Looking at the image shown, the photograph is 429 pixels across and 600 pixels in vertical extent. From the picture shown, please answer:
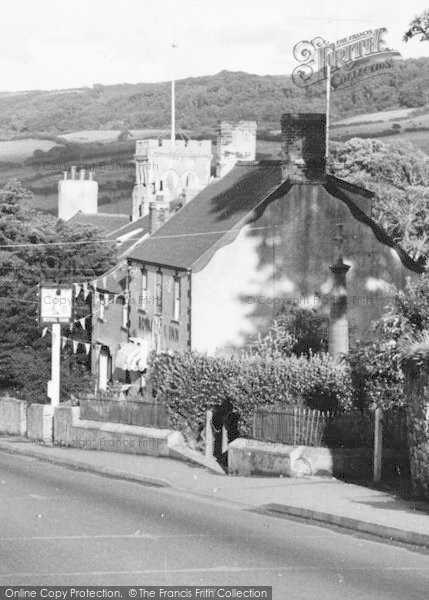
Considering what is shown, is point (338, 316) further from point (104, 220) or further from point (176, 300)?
point (104, 220)

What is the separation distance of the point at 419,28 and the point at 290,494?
42.0 feet

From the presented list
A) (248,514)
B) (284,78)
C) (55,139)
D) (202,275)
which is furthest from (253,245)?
(55,139)

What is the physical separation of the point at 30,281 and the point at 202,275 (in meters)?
14.8

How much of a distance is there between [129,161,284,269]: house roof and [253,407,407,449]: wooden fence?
14671mm

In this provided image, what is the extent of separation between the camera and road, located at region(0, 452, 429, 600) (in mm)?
13648

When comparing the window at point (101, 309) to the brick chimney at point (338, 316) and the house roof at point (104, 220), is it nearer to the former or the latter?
the brick chimney at point (338, 316)

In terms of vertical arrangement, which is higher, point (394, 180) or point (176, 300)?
point (394, 180)

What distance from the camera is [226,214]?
4291cm

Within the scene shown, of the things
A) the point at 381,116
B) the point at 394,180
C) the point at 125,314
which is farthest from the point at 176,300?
the point at 381,116

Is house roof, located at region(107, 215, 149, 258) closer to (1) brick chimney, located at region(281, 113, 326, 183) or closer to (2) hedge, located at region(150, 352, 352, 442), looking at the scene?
(1) brick chimney, located at region(281, 113, 326, 183)

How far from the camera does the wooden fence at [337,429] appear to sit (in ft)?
80.7

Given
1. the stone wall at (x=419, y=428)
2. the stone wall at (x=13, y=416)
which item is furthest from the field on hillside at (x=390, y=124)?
the stone wall at (x=419, y=428)

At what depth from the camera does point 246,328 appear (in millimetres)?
40844

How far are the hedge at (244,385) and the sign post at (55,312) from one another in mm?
7188
